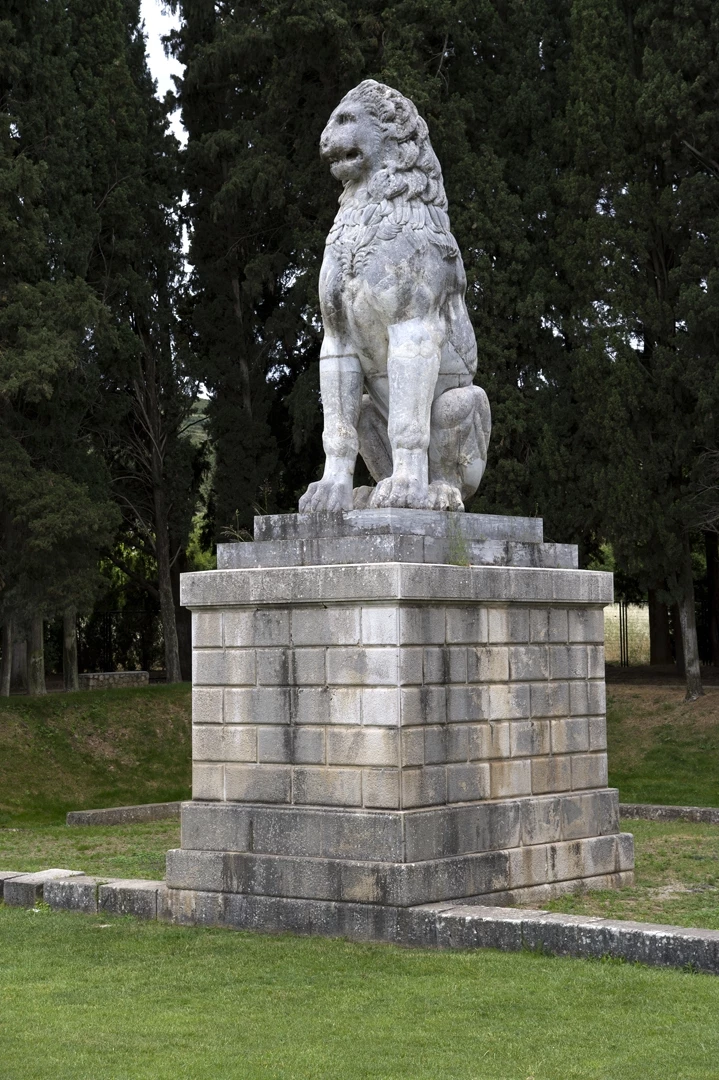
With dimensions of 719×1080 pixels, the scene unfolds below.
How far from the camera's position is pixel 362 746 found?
334 inches

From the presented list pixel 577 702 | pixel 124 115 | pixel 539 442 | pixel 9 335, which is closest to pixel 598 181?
pixel 539 442

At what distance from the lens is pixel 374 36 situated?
80.2 ft

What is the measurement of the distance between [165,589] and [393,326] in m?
17.2

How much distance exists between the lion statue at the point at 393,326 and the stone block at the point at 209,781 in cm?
159

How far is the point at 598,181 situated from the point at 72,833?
13.4 m

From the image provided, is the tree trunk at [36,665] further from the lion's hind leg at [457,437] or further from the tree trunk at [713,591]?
the lion's hind leg at [457,437]

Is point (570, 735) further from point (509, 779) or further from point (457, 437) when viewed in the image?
point (457, 437)

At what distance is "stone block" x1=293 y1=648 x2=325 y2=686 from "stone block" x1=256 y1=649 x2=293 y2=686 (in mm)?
54

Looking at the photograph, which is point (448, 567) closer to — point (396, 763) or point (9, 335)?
point (396, 763)

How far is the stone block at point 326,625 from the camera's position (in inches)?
336

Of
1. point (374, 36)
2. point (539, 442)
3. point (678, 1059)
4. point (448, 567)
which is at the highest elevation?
point (374, 36)

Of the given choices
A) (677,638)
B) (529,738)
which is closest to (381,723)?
(529,738)

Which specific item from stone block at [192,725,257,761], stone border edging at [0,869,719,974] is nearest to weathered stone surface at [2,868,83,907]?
stone border edging at [0,869,719,974]

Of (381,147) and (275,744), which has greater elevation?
(381,147)
